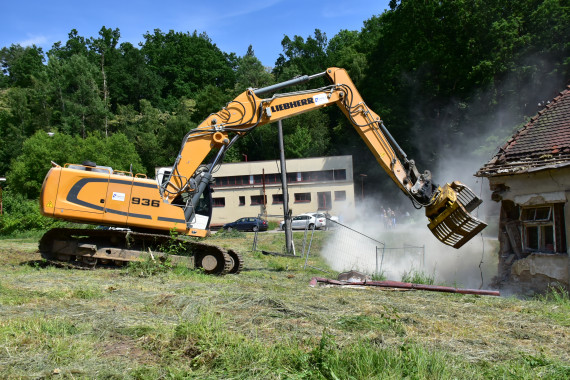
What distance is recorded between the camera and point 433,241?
60.5 ft

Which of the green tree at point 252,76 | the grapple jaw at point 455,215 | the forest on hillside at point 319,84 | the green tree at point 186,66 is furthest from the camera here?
the green tree at point 186,66

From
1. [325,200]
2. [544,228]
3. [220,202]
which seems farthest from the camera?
[220,202]

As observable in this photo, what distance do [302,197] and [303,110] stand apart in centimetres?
3692

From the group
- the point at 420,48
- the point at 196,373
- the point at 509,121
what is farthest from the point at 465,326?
the point at 420,48

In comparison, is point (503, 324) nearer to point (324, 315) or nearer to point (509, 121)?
point (324, 315)

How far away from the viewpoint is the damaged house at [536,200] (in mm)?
10758

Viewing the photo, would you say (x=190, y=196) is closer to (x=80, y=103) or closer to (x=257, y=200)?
(x=257, y=200)

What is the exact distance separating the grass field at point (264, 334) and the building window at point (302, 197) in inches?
1556

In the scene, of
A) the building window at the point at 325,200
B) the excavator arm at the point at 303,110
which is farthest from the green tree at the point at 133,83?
the excavator arm at the point at 303,110

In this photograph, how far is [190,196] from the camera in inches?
461

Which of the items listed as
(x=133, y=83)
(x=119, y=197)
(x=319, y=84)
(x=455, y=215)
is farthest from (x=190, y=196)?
(x=133, y=83)

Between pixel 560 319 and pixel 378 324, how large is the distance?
10.0ft

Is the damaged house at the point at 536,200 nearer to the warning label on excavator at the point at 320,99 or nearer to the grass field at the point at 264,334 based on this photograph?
the grass field at the point at 264,334

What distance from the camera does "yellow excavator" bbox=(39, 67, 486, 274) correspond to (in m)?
10.9
